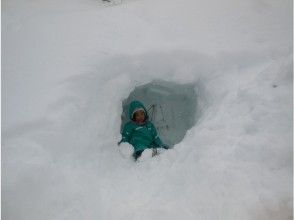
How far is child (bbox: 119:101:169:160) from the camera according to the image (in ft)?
14.9

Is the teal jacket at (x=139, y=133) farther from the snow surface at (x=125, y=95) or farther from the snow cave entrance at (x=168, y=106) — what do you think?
the snow surface at (x=125, y=95)

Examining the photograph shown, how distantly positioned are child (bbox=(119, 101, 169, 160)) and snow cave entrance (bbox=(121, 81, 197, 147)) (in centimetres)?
27

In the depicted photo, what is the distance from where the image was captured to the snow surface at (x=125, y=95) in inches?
110

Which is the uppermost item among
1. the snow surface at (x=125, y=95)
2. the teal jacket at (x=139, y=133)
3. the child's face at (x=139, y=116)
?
the snow surface at (x=125, y=95)

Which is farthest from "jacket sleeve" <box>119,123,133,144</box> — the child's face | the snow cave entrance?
the snow cave entrance

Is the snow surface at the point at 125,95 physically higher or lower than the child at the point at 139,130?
higher

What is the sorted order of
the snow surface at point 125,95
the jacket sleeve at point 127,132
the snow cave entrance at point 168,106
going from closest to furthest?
the snow surface at point 125,95, the jacket sleeve at point 127,132, the snow cave entrance at point 168,106

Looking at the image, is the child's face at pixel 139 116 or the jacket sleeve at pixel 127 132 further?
the child's face at pixel 139 116

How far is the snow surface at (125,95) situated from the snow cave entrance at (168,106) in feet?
1.15

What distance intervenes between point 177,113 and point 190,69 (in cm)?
111

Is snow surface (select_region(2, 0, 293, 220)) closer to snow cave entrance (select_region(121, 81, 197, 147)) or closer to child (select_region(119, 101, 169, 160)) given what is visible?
snow cave entrance (select_region(121, 81, 197, 147))

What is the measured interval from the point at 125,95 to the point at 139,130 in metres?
0.67

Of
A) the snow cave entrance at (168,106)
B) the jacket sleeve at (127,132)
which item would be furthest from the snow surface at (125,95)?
the jacket sleeve at (127,132)

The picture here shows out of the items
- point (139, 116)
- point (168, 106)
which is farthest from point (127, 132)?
point (168, 106)
